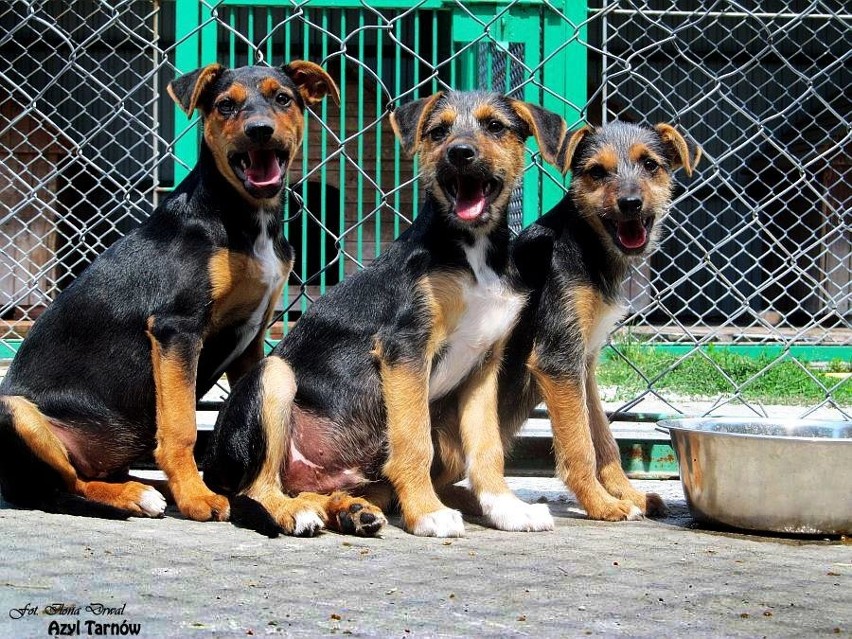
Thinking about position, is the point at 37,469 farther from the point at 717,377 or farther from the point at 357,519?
the point at 717,377

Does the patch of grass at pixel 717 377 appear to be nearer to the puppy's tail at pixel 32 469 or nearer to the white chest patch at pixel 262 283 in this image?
the white chest patch at pixel 262 283

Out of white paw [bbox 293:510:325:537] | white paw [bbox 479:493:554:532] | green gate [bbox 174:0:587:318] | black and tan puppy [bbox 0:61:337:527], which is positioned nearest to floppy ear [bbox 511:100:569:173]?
green gate [bbox 174:0:587:318]

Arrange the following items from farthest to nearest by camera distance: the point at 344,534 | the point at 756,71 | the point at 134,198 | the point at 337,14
A: the point at 756,71 → the point at 134,198 → the point at 337,14 → the point at 344,534

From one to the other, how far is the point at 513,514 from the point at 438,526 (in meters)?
0.30

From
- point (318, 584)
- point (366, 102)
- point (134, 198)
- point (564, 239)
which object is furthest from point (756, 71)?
point (318, 584)

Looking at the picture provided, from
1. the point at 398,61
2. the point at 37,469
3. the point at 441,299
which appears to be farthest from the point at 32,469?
the point at 398,61

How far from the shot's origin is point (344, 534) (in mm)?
3537

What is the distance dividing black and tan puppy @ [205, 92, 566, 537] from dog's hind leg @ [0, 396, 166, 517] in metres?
0.28

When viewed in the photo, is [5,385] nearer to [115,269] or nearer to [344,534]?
[115,269]

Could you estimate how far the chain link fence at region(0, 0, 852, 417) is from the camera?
18.4 ft

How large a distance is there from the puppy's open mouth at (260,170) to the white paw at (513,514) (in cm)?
135

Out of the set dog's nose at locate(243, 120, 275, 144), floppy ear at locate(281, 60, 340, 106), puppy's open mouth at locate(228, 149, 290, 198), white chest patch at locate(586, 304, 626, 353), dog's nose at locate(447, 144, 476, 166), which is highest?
floppy ear at locate(281, 60, 340, 106)

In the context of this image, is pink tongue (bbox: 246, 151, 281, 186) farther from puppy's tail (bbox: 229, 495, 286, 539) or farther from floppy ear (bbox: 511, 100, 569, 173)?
puppy's tail (bbox: 229, 495, 286, 539)

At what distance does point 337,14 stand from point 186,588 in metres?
A: 7.58
